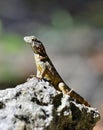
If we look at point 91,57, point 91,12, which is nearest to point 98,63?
point 91,57

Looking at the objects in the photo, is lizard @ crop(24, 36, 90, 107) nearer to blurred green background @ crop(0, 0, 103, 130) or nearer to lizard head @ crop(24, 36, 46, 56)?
lizard head @ crop(24, 36, 46, 56)

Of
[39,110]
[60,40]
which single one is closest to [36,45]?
[39,110]

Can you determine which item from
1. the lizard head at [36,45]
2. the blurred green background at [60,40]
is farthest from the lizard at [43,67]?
the blurred green background at [60,40]

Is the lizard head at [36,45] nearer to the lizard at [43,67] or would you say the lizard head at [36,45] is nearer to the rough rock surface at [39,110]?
the lizard at [43,67]

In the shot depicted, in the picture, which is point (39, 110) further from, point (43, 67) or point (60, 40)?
point (60, 40)

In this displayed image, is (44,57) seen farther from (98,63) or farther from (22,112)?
(98,63)

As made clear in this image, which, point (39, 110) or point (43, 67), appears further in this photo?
point (43, 67)

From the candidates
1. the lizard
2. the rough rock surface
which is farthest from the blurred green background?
the rough rock surface
